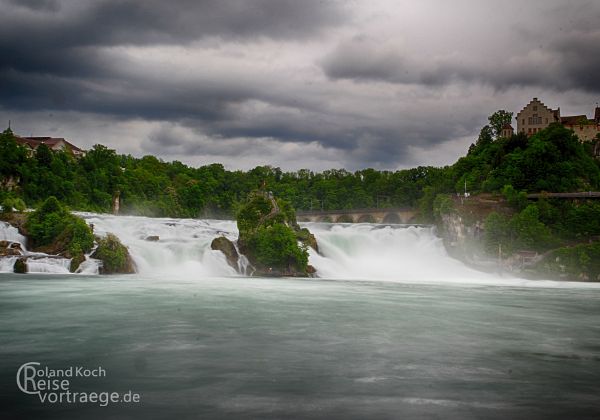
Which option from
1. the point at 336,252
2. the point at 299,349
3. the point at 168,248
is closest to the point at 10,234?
the point at 168,248

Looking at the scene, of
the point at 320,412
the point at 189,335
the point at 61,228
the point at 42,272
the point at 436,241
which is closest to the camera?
the point at 320,412

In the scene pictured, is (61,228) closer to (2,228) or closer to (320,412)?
(2,228)

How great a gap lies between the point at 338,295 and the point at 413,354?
551 inches

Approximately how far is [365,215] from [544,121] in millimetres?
33560

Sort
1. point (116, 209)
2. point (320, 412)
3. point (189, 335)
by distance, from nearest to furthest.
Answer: point (320, 412) → point (189, 335) → point (116, 209)

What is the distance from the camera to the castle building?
90.5 metres

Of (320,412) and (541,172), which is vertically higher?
(541,172)

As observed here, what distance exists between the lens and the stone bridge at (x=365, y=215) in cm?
8500

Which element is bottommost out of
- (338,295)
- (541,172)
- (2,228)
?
(338,295)

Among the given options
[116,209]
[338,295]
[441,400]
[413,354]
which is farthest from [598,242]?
[116,209]

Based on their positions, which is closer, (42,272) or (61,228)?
(42,272)

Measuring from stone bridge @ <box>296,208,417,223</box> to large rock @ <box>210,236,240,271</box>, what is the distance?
4893cm

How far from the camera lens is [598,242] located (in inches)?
1833

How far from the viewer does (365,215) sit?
3551 inches
